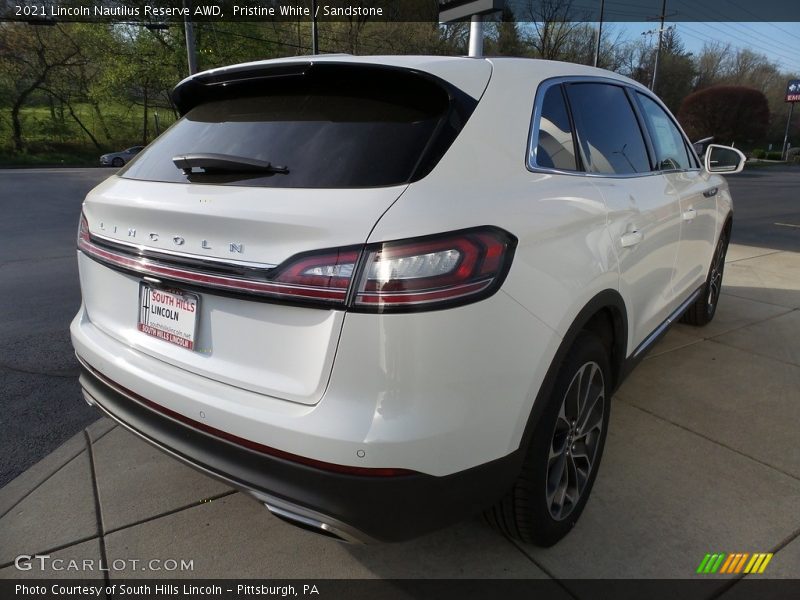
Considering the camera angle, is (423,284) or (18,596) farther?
(18,596)

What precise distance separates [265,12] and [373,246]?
37.9 metres

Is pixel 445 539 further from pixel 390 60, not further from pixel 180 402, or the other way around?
pixel 390 60

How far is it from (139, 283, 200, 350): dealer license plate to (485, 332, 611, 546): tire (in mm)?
1178

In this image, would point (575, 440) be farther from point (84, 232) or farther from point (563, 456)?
point (84, 232)

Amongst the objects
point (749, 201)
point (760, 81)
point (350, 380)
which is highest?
point (760, 81)

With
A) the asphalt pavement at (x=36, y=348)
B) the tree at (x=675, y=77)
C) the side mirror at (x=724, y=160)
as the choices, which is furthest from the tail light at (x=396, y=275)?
Result: the tree at (x=675, y=77)

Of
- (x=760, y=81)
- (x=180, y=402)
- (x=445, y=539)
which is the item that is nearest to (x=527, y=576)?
(x=445, y=539)

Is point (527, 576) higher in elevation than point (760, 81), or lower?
lower

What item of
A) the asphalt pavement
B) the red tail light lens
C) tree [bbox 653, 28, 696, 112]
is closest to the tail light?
the red tail light lens

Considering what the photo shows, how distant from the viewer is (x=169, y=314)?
6.36 ft

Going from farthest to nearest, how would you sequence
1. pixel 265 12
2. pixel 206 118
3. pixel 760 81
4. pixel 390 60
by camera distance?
pixel 760 81, pixel 265 12, pixel 206 118, pixel 390 60

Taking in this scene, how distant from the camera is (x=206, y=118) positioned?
91.4 inches

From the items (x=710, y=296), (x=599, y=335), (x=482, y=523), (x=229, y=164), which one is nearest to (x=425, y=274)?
(x=229, y=164)
